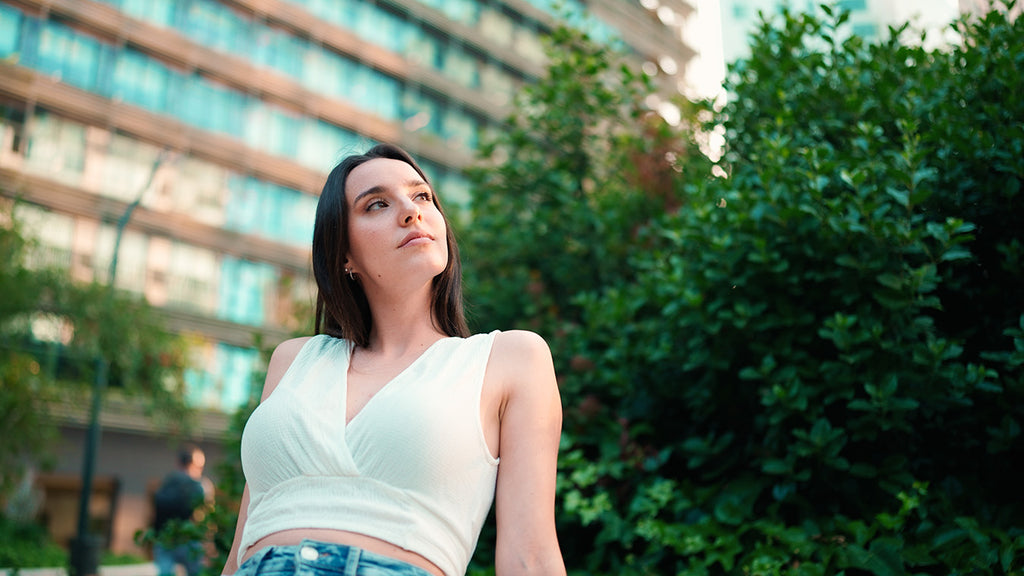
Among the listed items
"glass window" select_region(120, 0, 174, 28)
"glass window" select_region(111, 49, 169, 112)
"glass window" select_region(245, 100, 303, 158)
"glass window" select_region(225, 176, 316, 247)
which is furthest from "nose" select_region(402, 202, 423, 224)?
"glass window" select_region(245, 100, 303, 158)

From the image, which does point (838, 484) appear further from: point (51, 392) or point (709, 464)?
point (51, 392)

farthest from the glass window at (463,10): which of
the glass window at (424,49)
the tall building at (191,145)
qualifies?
the tall building at (191,145)

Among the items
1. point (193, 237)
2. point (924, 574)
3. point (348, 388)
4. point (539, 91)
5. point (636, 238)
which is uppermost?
point (193, 237)

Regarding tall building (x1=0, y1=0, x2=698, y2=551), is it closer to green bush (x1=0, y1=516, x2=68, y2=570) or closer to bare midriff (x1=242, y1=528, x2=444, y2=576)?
green bush (x1=0, y1=516, x2=68, y2=570)

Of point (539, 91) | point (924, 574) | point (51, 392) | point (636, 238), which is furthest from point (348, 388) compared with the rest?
point (51, 392)

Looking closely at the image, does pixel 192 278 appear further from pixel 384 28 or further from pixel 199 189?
pixel 384 28

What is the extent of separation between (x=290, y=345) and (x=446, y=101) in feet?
96.4

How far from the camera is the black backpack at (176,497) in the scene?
8.80m

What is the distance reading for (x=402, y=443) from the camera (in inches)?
70.3

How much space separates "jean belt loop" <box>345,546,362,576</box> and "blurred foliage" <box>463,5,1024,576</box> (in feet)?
6.31

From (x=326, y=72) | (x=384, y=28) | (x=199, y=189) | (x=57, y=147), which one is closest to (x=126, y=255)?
(x=199, y=189)

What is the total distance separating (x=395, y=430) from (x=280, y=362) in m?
0.59

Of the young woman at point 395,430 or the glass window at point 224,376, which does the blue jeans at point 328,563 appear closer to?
the young woman at point 395,430

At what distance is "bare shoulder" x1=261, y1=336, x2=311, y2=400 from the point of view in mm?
2199
